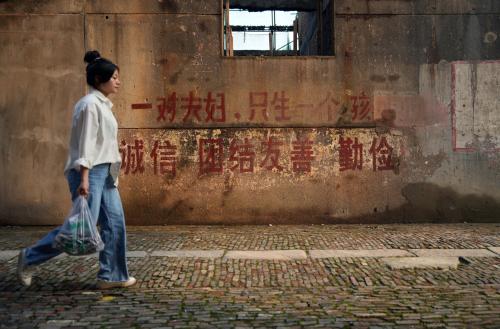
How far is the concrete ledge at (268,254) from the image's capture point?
479 centimetres

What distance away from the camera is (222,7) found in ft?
21.9

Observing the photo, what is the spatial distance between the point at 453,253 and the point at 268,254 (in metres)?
1.94

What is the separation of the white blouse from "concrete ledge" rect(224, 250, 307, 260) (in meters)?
1.78

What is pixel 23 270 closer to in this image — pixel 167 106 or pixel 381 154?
pixel 167 106

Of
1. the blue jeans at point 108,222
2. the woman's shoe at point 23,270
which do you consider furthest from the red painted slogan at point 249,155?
the woman's shoe at point 23,270

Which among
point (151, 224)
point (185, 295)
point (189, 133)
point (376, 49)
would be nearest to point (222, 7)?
point (189, 133)

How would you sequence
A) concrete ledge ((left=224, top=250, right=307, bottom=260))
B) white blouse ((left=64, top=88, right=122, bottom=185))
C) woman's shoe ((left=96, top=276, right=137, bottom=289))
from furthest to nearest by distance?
1. concrete ledge ((left=224, top=250, right=307, bottom=260))
2. woman's shoe ((left=96, top=276, right=137, bottom=289))
3. white blouse ((left=64, top=88, right=122, bottom=185))

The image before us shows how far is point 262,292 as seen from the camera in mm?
3701

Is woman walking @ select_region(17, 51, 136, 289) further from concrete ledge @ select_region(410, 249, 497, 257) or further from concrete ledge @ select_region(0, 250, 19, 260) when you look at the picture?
concrete ledge @ select_region(410, 249, 497, 257)

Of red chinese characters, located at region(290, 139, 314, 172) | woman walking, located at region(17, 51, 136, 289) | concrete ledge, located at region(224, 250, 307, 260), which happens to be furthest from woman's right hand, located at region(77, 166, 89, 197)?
red chinese characters, located at region(290, 139, 314, 172)

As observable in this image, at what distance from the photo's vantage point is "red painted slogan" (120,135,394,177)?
6.70 metres

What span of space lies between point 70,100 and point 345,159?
13.2ft

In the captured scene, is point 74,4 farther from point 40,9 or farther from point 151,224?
point 151,224

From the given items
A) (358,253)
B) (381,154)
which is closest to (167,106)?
(381,154)
